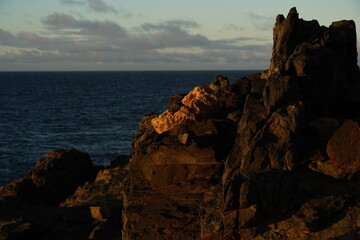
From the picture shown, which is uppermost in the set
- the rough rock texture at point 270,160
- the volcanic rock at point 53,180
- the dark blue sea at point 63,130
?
the rough rock texture at point 270,160

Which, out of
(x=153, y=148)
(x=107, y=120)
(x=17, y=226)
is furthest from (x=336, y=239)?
(x=107, y=120)

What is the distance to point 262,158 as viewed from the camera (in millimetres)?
14555

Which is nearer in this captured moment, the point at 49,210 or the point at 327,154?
the point at 327,154

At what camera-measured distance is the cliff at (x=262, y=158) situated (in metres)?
13.5

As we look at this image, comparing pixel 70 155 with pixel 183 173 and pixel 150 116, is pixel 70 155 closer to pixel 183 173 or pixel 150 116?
pixel 150 116

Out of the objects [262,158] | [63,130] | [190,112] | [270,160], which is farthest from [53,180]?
[63,130]

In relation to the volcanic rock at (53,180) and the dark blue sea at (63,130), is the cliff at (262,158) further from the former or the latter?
the dark blue sea at (63,130)

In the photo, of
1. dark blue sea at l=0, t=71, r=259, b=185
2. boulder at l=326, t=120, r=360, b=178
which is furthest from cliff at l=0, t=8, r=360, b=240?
dark blue sea at l=0, t=71, r=259, b=185

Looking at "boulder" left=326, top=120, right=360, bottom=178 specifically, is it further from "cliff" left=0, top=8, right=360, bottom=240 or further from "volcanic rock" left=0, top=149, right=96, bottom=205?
"volcanic rock" left=0, top=149, right=96, bottom=205

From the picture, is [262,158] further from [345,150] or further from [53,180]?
[53,180]

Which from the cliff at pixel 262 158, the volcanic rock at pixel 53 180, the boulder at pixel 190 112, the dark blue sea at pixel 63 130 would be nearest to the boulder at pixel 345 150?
the cliff at pixel 262 158

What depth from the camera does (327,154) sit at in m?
14.9

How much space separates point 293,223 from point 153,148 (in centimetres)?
632

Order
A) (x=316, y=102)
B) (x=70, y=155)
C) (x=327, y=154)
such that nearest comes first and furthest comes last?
(x=327, y=154), (x=316, y=102), (x=70, y=155)
